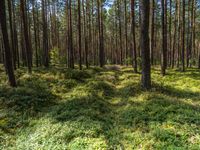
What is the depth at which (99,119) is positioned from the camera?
356 inches

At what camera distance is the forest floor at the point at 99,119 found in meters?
6.92

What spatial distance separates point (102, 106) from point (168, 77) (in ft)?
28.7

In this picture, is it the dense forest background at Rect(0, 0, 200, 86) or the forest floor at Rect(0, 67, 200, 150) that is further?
the dense forest background at Rect(0, 0, 200, 86)

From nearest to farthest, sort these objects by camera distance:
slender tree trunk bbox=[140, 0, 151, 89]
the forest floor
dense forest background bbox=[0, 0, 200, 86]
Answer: the forest floor
slender tree trunk bbox=[140, 0, 151, 89]
dense forest background bbox=[0, 0, 200, 86]

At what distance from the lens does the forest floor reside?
6922 mm

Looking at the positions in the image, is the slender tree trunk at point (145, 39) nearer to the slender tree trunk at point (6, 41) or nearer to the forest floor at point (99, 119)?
the forest floor at point (99, 119)

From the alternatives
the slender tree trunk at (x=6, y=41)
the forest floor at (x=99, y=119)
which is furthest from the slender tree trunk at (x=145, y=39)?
the slender tree trunk at (x=6, y=41)

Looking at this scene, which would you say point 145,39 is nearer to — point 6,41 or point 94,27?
point 6,41

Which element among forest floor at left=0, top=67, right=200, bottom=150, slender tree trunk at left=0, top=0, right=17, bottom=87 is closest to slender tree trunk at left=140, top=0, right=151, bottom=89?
forest floor at left=0, top=67, right=200, bottom=150

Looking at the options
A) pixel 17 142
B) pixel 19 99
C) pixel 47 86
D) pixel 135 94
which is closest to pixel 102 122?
pixel 17 142

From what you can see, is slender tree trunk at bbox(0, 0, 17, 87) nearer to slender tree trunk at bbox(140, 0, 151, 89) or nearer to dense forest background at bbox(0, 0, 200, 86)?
dense forest background at bbox(0, 0, 200, 86)

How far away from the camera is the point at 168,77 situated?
17.6 metres

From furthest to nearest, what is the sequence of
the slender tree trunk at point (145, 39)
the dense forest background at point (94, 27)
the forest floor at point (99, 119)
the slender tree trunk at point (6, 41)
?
the dense forest background at point (94, 27), the slender tree trunk at point (6, 41), the slender tree trunk at point (145, 39), the forest floor at point (99, 119)

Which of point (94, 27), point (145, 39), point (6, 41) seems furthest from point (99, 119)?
point (94, 27)
